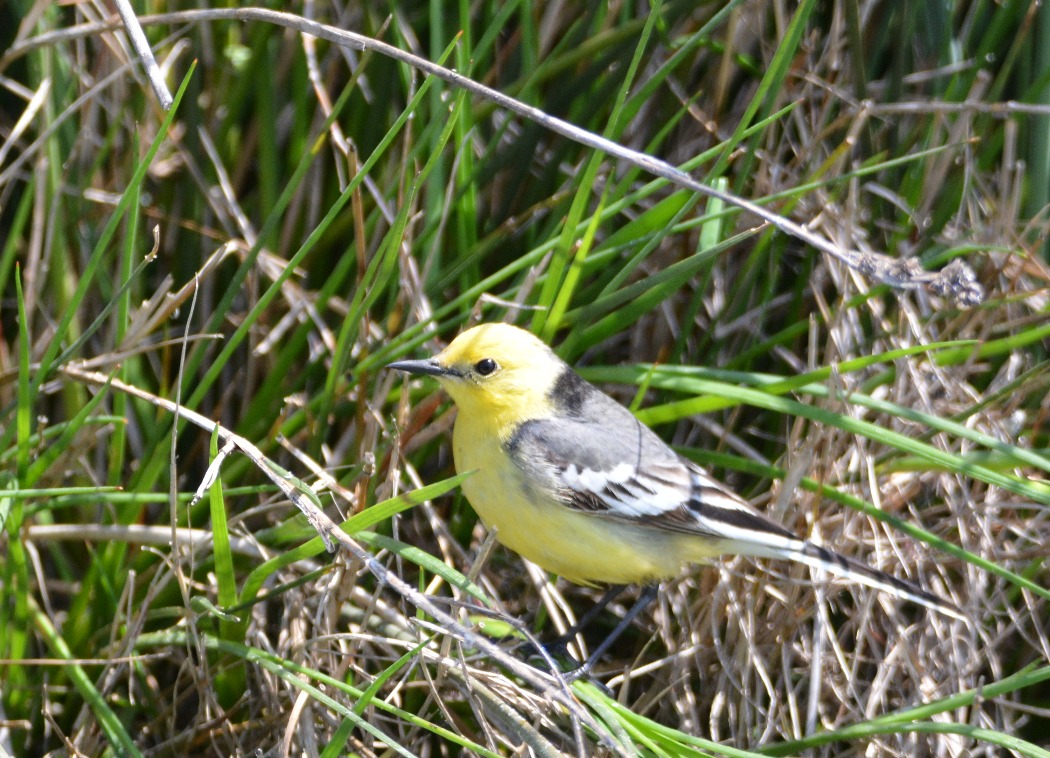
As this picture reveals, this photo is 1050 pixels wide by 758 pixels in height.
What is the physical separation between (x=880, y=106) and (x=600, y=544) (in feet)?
4.84

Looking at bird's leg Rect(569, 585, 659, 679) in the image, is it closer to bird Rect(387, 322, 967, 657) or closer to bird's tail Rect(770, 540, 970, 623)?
bird Rect(387, 322, 967, 657)

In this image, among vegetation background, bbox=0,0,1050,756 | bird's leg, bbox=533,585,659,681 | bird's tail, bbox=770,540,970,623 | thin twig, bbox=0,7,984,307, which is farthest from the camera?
bird's leg, bbox=533,585,659,681

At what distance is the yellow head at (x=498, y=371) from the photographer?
284 centimetres

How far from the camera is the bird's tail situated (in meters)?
2.69

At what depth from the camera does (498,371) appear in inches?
114

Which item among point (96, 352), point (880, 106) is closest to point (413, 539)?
point (96, 352)

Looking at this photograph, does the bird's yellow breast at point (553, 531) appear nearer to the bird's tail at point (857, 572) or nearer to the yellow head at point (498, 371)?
the yellow head at point (498, 371)

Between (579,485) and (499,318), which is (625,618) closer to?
(579,485)

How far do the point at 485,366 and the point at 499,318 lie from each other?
0.33 metres

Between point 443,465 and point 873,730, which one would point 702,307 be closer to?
point 443,465

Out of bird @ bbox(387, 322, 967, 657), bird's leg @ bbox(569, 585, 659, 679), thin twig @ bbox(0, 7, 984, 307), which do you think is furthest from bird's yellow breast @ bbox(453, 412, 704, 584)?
thin twig @ bbox(0, 7, 984, 307)

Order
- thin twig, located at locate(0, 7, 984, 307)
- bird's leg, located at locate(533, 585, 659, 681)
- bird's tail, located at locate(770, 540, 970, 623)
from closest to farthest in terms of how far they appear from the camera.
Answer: thin twig, located at locate(0, 7, 984, 307) < bird's tail, located at locate(770, 540, 970, 623) < bird's leg, located at locate(533, 585, 659, 681)

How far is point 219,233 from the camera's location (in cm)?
338

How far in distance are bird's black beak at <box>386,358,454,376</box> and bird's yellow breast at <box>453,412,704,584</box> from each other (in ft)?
0.53
